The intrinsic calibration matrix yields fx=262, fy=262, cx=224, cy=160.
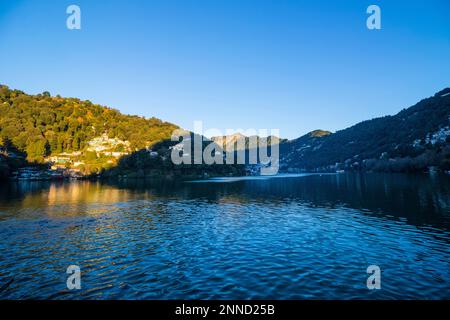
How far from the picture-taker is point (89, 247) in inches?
1203

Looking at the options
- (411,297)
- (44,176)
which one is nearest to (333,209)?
(411,297)

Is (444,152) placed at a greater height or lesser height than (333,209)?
greater

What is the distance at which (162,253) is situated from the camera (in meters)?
28.3

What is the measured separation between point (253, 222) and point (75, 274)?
92.3 feet

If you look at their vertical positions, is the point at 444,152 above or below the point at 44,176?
above

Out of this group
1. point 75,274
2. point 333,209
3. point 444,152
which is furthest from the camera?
point 444,152

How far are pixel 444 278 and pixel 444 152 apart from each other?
197206 millimetres
